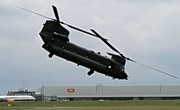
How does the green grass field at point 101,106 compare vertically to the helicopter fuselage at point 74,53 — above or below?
below

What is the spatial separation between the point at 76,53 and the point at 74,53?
163 millimetres

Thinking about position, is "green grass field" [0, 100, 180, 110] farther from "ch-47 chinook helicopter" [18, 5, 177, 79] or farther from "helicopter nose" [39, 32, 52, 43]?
"helicopter nose" [39, 32, 52, 43]

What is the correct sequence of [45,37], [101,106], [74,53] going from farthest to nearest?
1. [101,106]
2. [74,53]
3. [45,37]

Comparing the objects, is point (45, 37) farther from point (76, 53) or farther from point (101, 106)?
point (101, 106)

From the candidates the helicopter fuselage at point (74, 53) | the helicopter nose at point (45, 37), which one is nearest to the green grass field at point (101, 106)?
the helicopter fuselage at point (74, 53)

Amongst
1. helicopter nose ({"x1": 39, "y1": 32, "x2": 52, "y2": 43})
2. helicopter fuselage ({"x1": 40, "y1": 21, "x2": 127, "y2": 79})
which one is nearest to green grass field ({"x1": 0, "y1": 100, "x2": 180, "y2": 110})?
helicopter fuselage ({"x1": 40, "y1": 21, "x2": 127, "y2": 79})

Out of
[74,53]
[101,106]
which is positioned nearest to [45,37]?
[74,53]

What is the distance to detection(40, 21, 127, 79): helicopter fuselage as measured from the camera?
28.9 m

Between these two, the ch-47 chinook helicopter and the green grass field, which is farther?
the green grass field

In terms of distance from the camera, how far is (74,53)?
2945 centimetres

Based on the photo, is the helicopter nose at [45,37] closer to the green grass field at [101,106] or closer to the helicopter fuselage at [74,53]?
the helicopter fuselage at [74,53]

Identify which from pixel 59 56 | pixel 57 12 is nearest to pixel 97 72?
pixel 59 56

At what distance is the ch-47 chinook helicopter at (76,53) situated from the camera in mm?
28812

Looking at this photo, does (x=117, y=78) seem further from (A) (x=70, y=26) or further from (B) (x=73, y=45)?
(A) (x=70, y=26)
